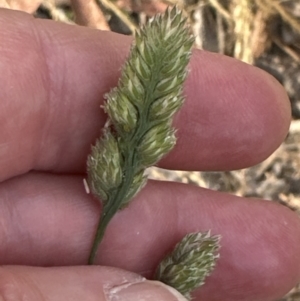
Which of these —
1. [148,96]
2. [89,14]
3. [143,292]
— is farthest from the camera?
[89,14]

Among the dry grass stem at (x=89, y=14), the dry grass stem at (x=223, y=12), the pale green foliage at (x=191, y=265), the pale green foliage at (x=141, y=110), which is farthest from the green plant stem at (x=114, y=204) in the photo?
the dry grass stem at (x=223, y=12)

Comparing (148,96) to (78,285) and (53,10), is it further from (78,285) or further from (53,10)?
(53,10)

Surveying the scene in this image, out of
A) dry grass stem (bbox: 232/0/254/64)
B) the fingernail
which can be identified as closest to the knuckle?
the fingernail

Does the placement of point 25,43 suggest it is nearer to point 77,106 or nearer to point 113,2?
point 77,106

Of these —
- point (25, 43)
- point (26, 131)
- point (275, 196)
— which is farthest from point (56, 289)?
point (275, 196)

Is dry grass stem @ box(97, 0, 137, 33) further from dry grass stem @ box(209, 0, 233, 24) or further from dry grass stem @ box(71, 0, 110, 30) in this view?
dry grass stem @ box(209, 0, 233, 24)

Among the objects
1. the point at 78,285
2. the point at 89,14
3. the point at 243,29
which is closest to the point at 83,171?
the point at 78,285
